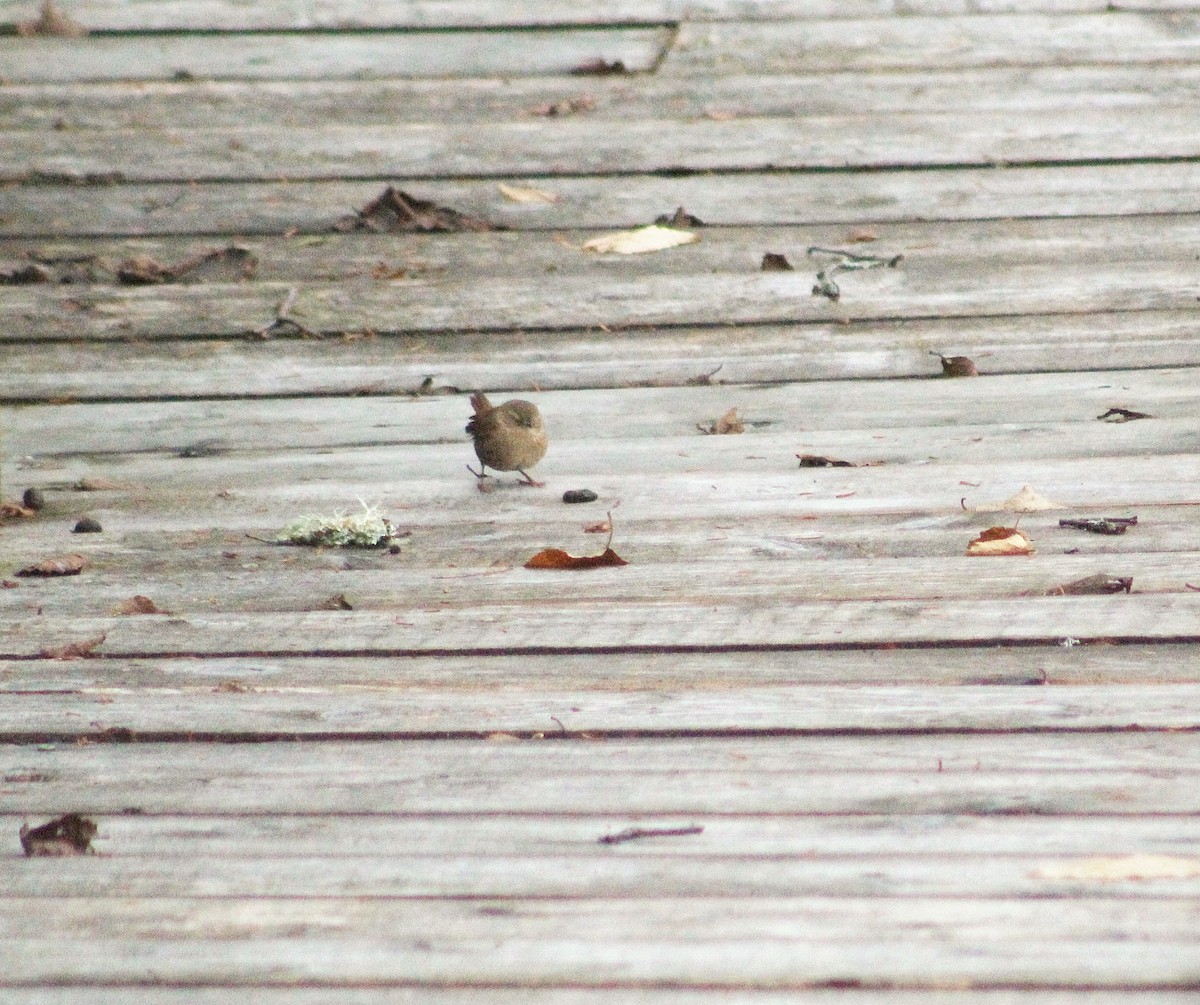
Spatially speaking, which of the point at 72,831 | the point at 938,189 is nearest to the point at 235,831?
the point at 72,831

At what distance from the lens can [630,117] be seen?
5992mm

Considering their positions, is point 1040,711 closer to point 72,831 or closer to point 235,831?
point 235,831

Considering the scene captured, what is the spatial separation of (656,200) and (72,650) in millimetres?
3092

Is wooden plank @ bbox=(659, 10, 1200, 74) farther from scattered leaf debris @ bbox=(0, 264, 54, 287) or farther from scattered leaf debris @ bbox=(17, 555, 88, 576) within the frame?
scattered leaf debris @ bbox=(17, 555, 88, 576)

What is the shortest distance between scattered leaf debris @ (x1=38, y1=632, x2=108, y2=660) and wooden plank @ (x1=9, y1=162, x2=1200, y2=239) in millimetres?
2771

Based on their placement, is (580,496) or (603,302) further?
(603,302)

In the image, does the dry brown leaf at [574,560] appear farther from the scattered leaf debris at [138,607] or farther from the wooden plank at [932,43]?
the wooden plank at [932,43]

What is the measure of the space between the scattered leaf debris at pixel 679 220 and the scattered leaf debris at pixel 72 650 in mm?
2883

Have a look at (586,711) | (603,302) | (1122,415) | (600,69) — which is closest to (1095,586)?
(586,711)

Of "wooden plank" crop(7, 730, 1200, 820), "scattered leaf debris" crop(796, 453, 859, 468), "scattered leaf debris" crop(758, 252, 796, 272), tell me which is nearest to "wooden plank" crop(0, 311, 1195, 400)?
"scattered leaf debris" crop(758, 252, 796, 272)

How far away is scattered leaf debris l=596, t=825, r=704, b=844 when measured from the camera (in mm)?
2092

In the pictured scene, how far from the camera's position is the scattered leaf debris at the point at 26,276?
17.3 ft

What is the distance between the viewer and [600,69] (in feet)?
20.7

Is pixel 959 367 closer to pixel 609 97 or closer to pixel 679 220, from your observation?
pixel 679 220
